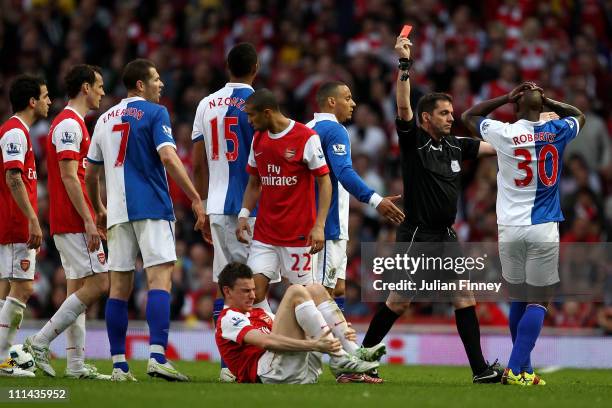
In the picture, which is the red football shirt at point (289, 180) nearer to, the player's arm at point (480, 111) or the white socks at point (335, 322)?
the white socks at point (335, 322)

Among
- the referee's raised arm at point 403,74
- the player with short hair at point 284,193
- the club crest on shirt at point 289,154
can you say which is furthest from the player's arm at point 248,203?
the referee's raised arm at point 403,74

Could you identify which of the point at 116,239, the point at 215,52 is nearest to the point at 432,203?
the point at 116,239

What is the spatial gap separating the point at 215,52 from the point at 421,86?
4031mm

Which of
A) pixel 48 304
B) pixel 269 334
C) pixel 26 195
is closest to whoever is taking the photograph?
pixel 269 334

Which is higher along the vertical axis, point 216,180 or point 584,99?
point 584,99

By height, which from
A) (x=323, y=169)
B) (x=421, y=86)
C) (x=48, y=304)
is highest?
(x=421, y=86)

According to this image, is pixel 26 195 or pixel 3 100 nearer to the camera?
pixel 26 195

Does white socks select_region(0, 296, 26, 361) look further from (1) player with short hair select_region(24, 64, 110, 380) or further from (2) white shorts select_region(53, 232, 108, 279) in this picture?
(2) white shorts select_region(53, 232, 108, 279)

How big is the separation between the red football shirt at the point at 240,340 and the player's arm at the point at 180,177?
2.99 feet

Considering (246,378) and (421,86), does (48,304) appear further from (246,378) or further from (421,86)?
(246,378)

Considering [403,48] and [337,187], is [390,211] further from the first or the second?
[403,48]

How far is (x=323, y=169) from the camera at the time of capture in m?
9.75

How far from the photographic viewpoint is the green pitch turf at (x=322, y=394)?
8.02 m

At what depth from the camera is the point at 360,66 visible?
1844 centimetres
